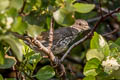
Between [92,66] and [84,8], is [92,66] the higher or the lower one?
the lower one

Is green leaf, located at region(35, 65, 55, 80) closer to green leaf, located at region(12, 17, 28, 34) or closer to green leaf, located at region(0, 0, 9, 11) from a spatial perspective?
green leaf, located at region(12, 17, 28, 34)

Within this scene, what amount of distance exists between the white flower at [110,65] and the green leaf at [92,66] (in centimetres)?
7

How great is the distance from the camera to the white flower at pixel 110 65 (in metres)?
2.97

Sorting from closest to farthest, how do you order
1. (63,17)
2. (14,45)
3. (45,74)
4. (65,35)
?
(14,45) < (63,17) < (45,74) < (65,35)

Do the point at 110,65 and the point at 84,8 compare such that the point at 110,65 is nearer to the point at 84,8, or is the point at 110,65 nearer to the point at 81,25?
the point at 84,8

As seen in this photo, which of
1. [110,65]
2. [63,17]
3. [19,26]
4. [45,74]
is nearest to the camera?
[19,26]

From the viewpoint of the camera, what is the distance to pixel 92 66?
307 centimetres

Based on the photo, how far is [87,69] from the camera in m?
3.09

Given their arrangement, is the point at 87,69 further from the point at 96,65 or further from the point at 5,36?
the point at 5,36

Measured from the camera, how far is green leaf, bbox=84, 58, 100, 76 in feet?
9.93

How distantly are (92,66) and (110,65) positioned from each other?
19 cm

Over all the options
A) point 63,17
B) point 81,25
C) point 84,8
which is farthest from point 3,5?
point 81,25

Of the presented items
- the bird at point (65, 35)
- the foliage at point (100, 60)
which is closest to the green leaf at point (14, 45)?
the foliage at point (100, 60)

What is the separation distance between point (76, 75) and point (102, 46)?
3476 mm
